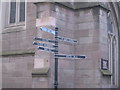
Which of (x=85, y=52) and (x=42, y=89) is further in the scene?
(x=85, y=52)

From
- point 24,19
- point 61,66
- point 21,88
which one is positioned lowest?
A: point 21,88

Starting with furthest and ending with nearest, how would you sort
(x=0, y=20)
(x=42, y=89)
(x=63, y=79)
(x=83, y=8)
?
(x=0, y=20), (x=83, y=8), (x=63, y=79), (x=42, y=89)

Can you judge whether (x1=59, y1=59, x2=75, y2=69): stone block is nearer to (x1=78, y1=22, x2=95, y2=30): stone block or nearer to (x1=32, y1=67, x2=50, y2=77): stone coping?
(x1=32, y1=67, x2=50, y2=77): stone coping

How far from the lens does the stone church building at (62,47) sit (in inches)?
408

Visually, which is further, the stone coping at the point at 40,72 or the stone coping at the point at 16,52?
the stone coping at the point at 16,52

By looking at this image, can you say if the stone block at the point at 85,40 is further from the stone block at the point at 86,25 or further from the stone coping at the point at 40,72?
the stone coping at the point at 40,72

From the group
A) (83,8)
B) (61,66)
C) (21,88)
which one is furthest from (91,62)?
(21,88)

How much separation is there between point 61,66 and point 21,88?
200cm

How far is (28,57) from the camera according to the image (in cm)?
1109

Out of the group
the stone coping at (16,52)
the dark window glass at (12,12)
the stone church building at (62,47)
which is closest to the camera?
the stone church building at (62,47)

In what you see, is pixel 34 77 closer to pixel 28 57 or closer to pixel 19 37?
pixel 28 57

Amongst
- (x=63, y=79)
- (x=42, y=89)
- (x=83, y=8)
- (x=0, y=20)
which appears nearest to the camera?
(x=42, y=89)

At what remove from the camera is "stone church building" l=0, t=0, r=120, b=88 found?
1035 cm

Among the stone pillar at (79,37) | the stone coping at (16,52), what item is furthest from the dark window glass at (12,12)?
the stone pillar at (79,37)
